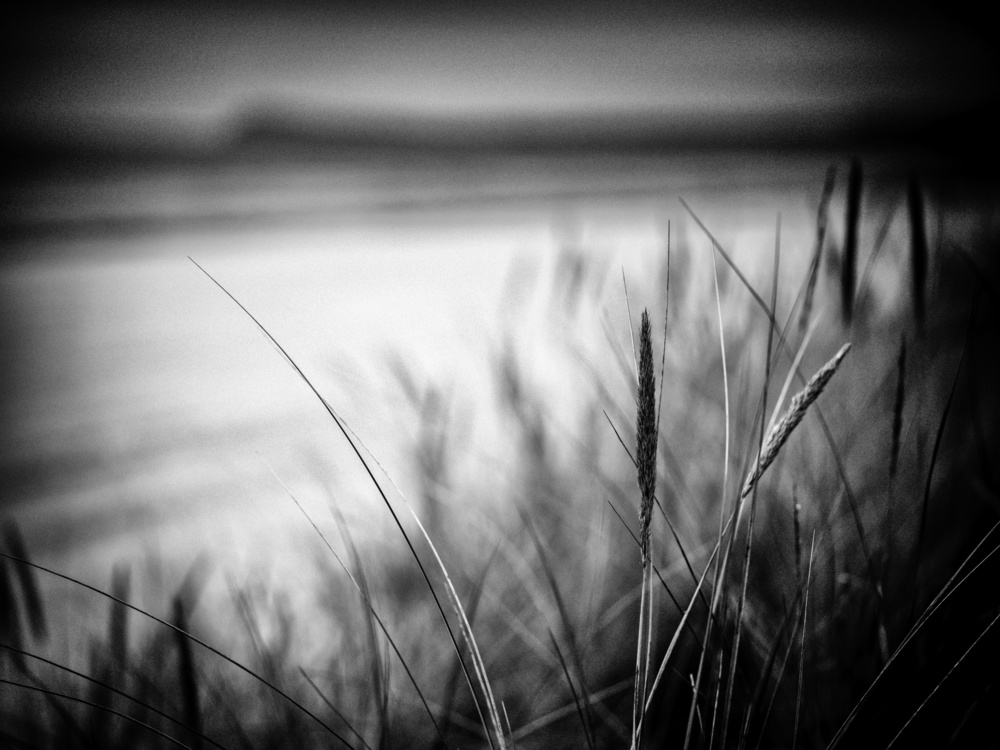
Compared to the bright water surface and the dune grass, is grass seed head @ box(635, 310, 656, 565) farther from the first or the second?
the bright water surface

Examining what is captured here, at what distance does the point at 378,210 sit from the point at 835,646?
51.6 inches

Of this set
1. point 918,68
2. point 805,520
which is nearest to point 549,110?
Result: point 918,68

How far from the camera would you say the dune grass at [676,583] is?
265 mm

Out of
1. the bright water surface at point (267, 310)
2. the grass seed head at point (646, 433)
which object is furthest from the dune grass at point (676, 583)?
the bright water surface at point (267, 310)

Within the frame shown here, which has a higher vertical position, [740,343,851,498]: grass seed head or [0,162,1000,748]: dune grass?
[740,343,851,498]: grass seed head

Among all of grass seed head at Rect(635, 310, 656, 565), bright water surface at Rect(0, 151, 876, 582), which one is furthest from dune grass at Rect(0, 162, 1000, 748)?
bright water surface at Rect(0, 151, 876, 582)

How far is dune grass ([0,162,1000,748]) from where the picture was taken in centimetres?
27

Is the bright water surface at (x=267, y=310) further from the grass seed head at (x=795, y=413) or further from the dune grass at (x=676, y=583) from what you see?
the grass seed head at (x=795, y=413)

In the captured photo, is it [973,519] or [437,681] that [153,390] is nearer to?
[437,681]

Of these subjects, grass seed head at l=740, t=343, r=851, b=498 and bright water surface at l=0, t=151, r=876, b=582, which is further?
bright water surface at l=0, t=151, r=876, b=582

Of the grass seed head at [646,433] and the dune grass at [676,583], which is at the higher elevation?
the grass seed head at [646,433]

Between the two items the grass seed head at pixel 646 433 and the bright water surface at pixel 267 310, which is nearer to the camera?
the grass seed head at pixel 646 433

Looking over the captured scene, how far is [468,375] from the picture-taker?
3.28 feet

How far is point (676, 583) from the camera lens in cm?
48
